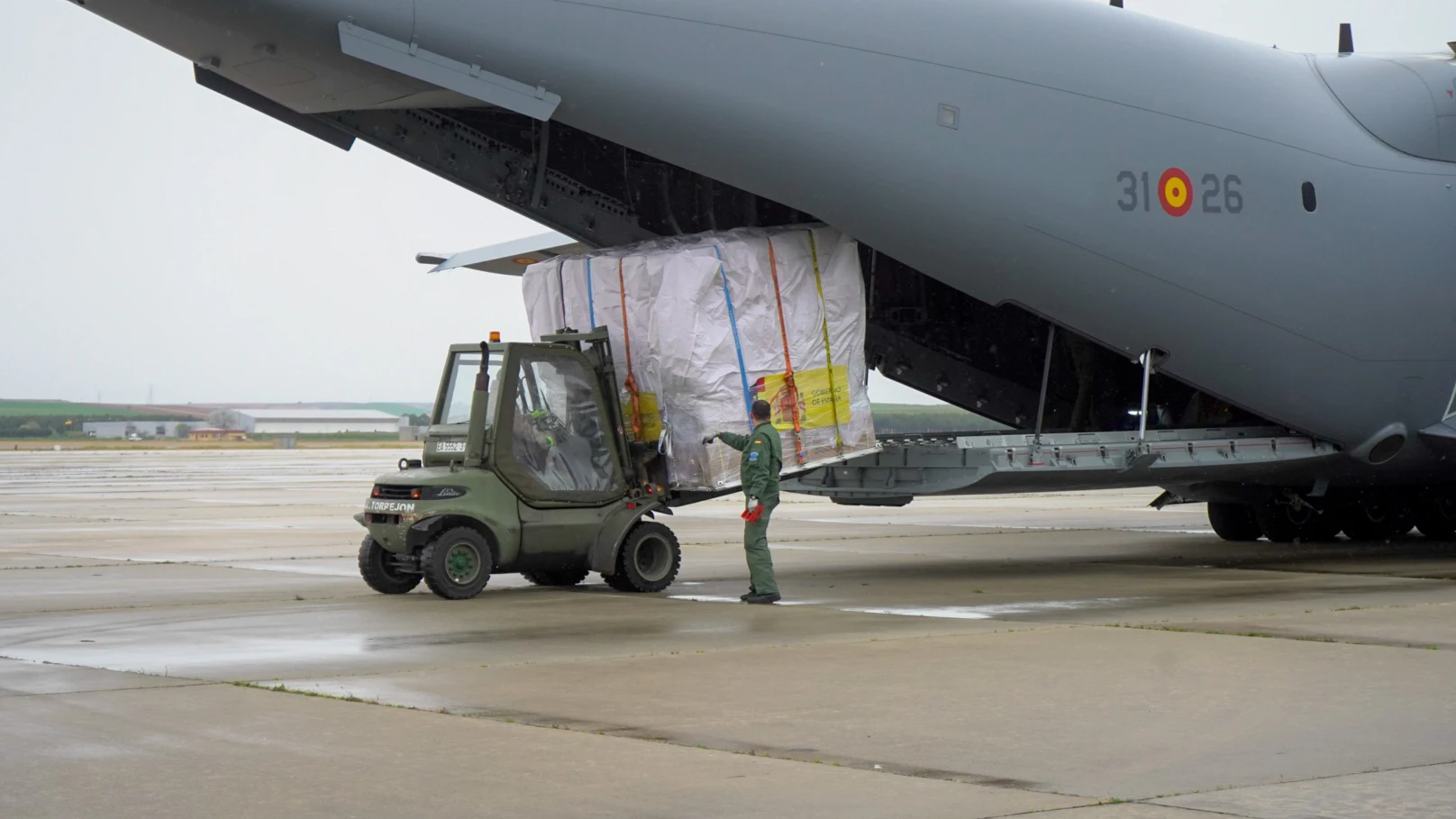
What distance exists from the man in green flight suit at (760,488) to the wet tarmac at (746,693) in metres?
0.38

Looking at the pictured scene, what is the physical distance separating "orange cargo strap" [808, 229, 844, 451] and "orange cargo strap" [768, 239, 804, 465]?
1.15 feet

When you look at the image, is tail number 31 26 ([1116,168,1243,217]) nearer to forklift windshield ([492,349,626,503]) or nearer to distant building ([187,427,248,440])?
forklift windshield ([492,349,626,503])

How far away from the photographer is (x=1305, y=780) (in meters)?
5.41

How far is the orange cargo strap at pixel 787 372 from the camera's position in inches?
480

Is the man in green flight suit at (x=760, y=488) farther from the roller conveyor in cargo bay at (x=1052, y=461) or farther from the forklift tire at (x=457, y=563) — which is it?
the forklift tire at (x=457, y=563)

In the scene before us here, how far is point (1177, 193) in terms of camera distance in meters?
13.0

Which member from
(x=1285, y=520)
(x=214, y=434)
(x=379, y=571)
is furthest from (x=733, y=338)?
(x=214, y=434)

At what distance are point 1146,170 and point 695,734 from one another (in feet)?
26.7

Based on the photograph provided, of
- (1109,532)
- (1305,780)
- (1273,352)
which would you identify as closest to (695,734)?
(1305,780)

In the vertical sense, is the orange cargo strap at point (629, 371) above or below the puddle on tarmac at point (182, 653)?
above

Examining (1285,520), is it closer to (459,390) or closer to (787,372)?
(787,372)

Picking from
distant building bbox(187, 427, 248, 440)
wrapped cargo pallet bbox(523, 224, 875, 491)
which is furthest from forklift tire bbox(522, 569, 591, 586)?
distant building bbox(187, 427, 248, 440)

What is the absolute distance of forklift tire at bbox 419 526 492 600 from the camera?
11.6 metres

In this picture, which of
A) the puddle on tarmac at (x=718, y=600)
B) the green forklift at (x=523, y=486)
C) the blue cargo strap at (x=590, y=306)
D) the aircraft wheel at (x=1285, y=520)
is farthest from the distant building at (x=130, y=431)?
the puddle on tarmac at (x=718, y=600)
